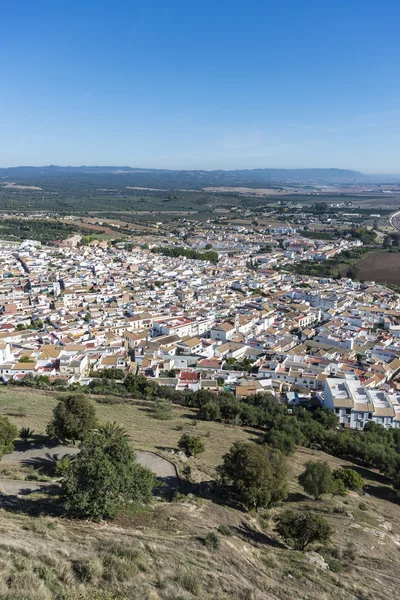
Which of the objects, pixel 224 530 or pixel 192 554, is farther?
pixel 224 530

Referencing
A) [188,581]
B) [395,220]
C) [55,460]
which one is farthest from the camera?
[395,220]

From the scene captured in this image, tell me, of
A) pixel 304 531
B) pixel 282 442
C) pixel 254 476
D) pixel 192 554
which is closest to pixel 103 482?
pixel 192 554

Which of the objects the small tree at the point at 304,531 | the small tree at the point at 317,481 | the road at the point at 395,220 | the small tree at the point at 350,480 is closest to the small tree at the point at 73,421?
the small tree at the point at 304,531

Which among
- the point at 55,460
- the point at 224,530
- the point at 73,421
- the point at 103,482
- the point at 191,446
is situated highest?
the point at 103,482

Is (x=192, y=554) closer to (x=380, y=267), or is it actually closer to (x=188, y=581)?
(x=188, y=581)

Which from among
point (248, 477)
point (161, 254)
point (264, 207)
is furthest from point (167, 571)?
point (264, 207)

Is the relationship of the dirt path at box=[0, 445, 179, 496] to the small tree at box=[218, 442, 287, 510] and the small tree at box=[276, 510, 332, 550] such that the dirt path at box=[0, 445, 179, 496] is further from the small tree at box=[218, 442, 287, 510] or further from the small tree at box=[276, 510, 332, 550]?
the small tree at box=[276, 510, 332, 550]
